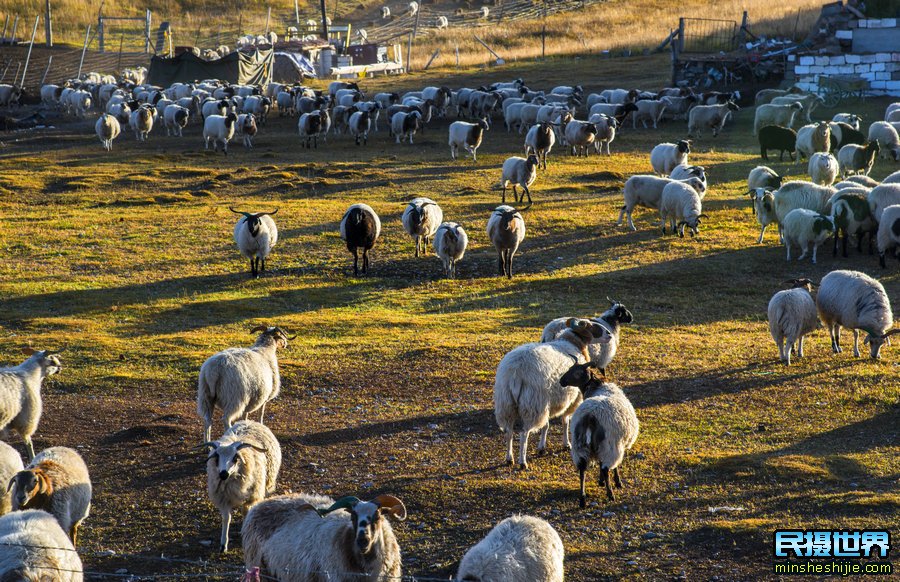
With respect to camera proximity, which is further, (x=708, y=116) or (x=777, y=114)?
(x=708, y=116)

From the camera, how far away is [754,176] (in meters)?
25.0

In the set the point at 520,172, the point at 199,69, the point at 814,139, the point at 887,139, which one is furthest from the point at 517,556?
the point at 199,69

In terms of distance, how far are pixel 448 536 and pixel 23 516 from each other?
11.7 feet

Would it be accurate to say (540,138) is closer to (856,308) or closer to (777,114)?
(777,114)

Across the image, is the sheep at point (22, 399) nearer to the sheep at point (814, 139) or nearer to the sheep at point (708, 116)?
the sheep at point (814, 139)

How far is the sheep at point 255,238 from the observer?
18938 mm

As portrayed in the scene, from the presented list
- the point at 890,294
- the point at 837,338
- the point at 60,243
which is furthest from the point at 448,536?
the point at 60,243

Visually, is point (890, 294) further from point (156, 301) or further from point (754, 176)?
point (156, 301)

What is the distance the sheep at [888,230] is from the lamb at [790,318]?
588 cm

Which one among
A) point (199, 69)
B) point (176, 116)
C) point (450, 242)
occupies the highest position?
point (199, 69)

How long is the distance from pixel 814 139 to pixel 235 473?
86.2 feet

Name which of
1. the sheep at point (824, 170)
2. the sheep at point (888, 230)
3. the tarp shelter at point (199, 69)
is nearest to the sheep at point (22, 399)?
the sheep at point (888, 230)

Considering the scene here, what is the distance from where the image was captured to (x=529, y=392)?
1009cm

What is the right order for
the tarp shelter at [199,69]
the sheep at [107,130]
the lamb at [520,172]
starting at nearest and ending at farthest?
the lamb at [520,172]
the sheep at [107,130]
the tarp shelter at [199,69]
